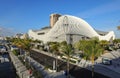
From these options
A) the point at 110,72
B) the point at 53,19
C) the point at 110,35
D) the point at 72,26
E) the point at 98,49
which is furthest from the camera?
the point at 53,19

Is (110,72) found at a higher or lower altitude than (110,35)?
lower

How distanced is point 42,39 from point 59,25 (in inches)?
882

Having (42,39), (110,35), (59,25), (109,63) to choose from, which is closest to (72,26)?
(59,25)

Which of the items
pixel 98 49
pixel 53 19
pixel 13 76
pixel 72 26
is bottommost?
pixel 13 76

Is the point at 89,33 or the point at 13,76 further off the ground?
the point at 89,33

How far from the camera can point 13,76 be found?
34.4 metres

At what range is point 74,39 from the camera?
111 metres

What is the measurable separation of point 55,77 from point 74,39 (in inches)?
3219

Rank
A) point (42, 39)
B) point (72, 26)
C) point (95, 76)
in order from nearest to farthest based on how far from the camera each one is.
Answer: point (95, 76), point (72, 26), point (42, 39)

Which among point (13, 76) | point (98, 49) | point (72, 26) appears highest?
point (72, 26)

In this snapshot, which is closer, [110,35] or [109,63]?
[109,63]

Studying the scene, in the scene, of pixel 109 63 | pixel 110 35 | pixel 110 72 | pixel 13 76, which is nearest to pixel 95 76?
pixel 110 72

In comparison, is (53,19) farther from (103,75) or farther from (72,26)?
(103,75)

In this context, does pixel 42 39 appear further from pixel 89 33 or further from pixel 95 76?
pixel 95 76
